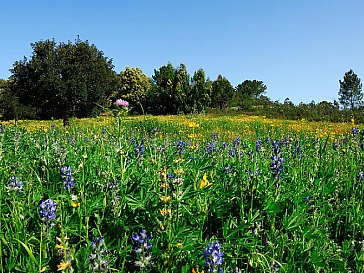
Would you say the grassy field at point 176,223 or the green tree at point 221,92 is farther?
the green tree at point 221,92

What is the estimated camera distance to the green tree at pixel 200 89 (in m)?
33.8

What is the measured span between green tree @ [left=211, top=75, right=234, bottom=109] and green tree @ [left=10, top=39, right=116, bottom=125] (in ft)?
54.1

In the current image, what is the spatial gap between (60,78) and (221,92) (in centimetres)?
1997

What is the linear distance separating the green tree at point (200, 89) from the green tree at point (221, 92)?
1391 millimetres

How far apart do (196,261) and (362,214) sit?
4.66 ft

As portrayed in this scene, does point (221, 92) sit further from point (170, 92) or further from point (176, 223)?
point (176, 223)

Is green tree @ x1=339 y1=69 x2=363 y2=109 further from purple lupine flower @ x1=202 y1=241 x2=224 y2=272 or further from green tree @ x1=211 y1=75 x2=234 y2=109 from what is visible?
purple lupine flower @ x1=202 y1=241 x2=224 y2=272

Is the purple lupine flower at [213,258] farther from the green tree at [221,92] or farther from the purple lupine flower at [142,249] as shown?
the green tree at [221,92]

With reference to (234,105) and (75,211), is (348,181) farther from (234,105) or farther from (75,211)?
(234,105)

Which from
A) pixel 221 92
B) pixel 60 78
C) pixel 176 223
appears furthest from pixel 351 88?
pixel 176 223

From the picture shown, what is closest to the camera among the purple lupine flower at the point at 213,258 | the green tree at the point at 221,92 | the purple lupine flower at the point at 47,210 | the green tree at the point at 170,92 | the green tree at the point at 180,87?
the purple lupine flower at the point at 213,258

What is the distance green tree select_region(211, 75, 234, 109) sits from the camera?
126ft

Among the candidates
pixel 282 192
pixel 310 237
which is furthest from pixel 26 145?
pixel 310 237

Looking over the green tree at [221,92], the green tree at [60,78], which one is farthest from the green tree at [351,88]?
the green tree at [60,78]
